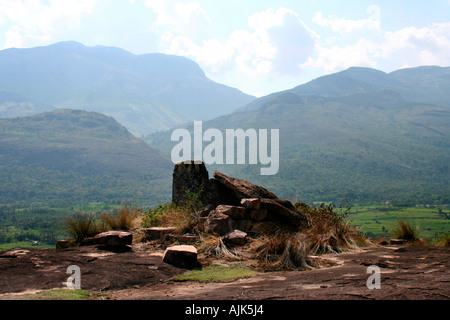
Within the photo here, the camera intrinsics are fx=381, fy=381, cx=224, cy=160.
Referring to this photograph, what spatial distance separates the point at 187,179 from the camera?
13.2 meters

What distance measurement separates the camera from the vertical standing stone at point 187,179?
13000 mm

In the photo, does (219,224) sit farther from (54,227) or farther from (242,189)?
(54,227)

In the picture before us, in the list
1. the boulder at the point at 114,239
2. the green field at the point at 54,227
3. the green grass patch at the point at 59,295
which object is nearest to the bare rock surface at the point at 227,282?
the green grass patch at the point at 59,295

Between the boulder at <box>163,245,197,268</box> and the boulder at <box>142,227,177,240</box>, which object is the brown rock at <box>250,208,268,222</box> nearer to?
the boulder at <box>142,227,177,240</box>

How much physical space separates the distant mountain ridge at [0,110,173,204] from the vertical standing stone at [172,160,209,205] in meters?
86.7

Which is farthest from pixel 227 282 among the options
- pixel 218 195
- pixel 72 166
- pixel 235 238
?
pixel 72 166

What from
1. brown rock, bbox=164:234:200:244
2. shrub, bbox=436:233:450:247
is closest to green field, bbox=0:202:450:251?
shrub, bbox=436:233:450:247

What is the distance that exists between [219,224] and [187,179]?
3902 millimetres

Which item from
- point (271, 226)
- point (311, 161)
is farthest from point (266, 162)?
point (271, 226)

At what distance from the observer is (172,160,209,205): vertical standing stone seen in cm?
1300

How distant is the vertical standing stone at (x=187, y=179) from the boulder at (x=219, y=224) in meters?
3.08
